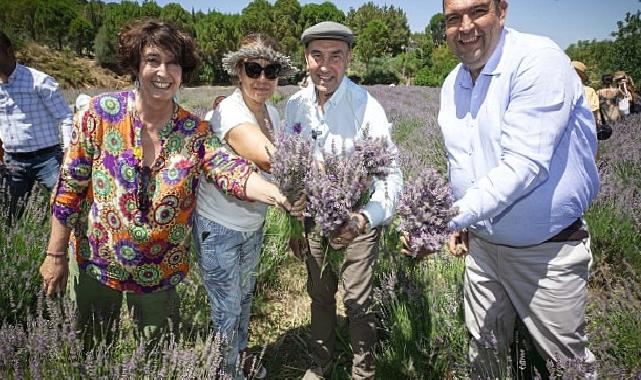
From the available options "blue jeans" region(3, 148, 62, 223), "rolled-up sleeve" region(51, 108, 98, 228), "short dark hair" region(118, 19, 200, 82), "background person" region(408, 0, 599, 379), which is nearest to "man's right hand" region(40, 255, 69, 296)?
"rolled-up sleeve" region(51, 108, 98, 228)

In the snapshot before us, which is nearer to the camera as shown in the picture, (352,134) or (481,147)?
(481,147)

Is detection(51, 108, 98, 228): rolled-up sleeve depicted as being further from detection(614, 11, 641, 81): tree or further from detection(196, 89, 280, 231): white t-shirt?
detection(614, 11, 641, 81): tree

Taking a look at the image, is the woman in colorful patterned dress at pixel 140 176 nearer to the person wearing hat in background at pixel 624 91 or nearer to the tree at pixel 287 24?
the person wearing hat in background at pixel 624 91

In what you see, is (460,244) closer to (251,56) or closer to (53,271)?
(251,56)

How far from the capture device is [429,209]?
1508mm

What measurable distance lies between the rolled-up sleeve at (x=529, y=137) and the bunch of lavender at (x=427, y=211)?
61mm

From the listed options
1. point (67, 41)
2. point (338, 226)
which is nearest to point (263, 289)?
point (338, 226)

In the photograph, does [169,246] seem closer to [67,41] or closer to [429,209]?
[429,209]

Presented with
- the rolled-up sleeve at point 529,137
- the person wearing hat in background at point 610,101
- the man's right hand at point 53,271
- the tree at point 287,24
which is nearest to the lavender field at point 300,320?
the man's right hand at point 53,271

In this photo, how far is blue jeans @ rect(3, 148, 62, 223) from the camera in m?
3.99

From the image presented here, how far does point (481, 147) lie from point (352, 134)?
0.78m

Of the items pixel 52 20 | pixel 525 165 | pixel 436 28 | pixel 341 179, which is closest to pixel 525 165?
pixel 525 165

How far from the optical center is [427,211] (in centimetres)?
151

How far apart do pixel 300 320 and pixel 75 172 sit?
2326 mm
